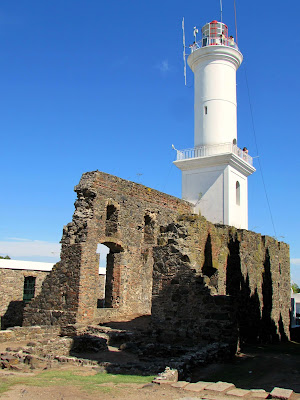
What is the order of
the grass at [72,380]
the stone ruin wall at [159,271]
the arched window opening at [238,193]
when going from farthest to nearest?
the arched window opening at [238,193], the stone ruin wall at [159,271], the grass at [72,380]

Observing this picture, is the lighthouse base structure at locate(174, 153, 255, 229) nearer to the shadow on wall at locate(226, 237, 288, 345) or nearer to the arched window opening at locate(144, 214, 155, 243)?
the shadow on wall at locate(226, 237, 288, 345)

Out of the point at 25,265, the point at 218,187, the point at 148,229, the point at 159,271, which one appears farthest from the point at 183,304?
the point at 218,187

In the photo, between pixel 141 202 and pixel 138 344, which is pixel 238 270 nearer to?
pixel 141 202

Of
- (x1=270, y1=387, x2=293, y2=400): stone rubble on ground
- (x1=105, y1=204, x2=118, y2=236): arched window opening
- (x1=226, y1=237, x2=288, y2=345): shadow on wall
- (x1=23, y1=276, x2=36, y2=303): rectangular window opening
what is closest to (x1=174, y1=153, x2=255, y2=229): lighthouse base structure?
(x1=226, y1=237, x2=288, y2=345): shadow on wall

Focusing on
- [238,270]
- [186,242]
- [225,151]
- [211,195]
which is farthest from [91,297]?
[225,151]

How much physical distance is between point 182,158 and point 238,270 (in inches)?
307

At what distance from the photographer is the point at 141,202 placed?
17219 mm

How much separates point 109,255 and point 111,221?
1.34 meters

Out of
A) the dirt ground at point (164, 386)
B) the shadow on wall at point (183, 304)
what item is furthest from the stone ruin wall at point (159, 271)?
the dirt ground at point (164, 386)

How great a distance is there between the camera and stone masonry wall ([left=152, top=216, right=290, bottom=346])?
35.0ft

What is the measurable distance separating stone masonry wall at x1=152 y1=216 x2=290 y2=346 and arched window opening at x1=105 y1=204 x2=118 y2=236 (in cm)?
250

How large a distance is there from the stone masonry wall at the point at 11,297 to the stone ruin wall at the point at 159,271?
9.92 feet

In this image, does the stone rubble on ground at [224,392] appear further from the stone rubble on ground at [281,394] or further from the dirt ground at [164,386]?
the dirt ground at [164,386]

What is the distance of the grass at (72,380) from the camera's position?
7027mm
